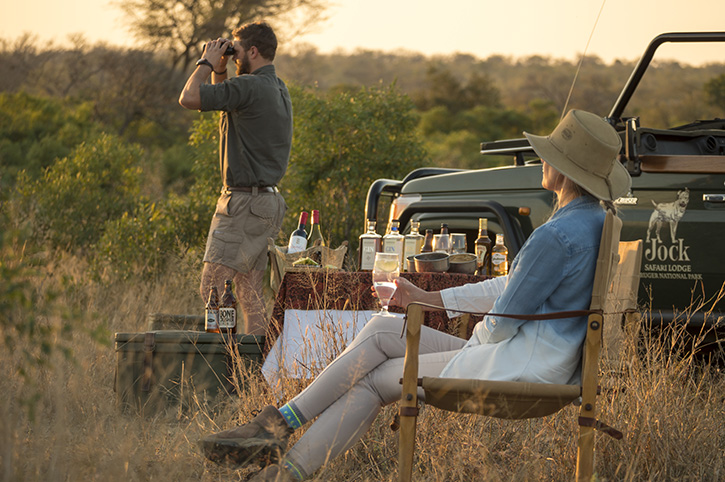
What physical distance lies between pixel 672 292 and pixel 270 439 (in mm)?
2305

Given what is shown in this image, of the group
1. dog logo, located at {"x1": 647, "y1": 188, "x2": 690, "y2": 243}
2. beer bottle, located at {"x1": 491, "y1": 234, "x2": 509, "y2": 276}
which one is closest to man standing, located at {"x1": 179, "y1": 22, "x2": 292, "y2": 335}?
beer bottle, located at {"x1": 491, "y1": 234, "x2": 509, "y2": 276}

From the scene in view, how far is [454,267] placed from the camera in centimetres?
399

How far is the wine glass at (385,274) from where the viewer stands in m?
3.45

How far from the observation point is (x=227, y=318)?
178 inches

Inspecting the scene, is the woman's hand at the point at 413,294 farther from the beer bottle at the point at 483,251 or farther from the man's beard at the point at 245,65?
the man's beard at the point at 245,65

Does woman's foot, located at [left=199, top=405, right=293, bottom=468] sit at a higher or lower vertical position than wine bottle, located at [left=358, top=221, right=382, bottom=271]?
lower

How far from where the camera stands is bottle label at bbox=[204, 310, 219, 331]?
15.0ft

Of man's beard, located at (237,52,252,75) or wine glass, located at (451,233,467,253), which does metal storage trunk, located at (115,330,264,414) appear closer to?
wine glass, located at (451,233,467,253)

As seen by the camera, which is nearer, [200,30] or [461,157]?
[461,157]

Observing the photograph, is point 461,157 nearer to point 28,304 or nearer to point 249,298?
point 249,298

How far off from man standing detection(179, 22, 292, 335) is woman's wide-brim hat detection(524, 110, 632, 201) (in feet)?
7.34

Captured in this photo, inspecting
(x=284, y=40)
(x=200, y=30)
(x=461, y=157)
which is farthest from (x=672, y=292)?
(x=200, y=30)

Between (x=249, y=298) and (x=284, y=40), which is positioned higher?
(x=284, y=40)

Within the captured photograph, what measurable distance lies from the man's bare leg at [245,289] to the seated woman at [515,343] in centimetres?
170
